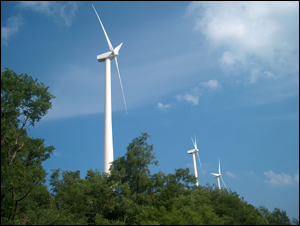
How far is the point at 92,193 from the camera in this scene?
29906 millimetres

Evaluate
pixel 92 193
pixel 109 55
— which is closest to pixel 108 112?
pixel 109 55

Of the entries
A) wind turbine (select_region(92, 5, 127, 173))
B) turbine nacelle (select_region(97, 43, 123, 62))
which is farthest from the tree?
turbine nacelle (select_region(97, 43, 123, 62))

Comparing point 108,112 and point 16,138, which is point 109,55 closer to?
point 108,112

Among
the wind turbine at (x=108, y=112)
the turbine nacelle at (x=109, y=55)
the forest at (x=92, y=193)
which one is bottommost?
the forest at (x=92, y=193)

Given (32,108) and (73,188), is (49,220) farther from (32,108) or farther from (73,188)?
(32,108)

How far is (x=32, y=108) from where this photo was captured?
93.7ft

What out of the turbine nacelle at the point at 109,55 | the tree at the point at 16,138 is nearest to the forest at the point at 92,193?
the tree at the point at 16,138

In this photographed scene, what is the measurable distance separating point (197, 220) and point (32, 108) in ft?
71.6

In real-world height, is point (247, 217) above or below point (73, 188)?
below

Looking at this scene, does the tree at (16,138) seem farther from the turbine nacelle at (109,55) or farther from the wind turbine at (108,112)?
the turbine nacelle at (109,55)

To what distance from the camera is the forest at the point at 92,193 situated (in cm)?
2360

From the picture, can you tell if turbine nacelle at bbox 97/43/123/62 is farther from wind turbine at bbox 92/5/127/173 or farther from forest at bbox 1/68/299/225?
forest at bbox 1/68/299/225

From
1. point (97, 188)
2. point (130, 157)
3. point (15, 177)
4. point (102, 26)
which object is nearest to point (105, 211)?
point (97, 188)

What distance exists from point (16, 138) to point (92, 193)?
1113cm
